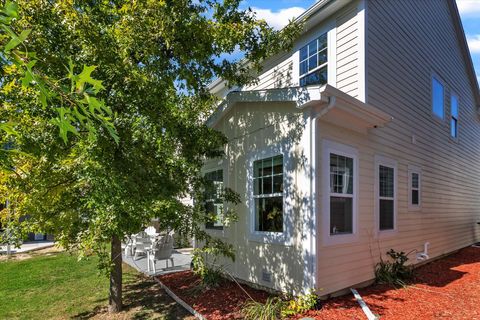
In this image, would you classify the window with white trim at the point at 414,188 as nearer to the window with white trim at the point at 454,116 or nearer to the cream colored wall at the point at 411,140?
the cream colored wall at the point at 411,140

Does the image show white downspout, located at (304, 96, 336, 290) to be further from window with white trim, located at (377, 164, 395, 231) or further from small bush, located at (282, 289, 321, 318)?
window with white trim, located at (377, 164, 395, 231)

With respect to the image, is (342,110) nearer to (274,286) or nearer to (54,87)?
(274,286)

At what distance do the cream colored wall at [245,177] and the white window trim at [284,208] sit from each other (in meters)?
0.02

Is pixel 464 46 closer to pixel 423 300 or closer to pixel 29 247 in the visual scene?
pixel 423 300

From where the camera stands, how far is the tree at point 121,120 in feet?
15.0

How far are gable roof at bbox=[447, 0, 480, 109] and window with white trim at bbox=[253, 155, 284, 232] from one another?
1051 cm

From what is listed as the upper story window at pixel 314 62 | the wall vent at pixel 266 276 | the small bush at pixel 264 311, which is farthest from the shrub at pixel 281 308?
the upper story window at pixel 314 62

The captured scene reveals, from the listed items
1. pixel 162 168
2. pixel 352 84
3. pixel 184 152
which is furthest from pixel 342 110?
pixel 162 168

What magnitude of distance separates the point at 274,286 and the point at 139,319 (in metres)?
2.43

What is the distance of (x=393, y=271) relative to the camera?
7438 millimetres

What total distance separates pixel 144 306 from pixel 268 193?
3.19 metres

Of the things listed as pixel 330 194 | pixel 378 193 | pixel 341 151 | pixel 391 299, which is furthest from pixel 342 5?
pixel 391 299

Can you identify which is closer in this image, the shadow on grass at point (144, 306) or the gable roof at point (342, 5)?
the shadow on grass at point (144, 306)

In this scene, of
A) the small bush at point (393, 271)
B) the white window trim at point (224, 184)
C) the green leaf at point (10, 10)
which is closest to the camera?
the green leaf at point (10, 10)
